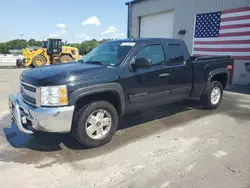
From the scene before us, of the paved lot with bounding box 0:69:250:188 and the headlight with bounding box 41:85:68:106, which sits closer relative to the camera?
the paved lot with bounding box 0:69:250:188

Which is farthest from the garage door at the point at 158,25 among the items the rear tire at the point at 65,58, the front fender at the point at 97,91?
the front fender at the point at 97,91

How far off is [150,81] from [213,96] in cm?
272

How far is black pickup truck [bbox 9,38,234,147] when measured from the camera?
3.60 metres

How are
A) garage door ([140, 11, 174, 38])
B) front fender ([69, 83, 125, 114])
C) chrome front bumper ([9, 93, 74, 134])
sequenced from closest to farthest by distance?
chrome front bumper ([9, 93, 74, 134]) < front fender ([69, 83, 125, 114]) < garage door ([140, 11, 174, 38])

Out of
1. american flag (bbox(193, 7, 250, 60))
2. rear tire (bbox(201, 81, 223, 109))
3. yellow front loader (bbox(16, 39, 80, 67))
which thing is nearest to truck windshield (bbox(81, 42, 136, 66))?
rear tire (bbox(201, 81, 223, 109))

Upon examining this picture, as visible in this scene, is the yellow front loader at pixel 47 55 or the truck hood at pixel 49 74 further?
the yellow front loader at pixel 47 55

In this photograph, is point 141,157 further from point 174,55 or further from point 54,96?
point 174,55

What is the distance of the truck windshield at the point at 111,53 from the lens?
447 centimetres

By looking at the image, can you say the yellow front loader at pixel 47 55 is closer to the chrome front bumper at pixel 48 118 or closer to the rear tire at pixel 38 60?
the rear tire at pixel 38 60

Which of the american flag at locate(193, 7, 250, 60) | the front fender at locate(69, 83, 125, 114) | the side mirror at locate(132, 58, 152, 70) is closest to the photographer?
the front fender at locate(69, 83, 125, 114)

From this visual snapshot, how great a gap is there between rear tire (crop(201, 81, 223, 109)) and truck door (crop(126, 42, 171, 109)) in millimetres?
1768

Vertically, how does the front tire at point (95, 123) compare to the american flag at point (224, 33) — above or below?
below

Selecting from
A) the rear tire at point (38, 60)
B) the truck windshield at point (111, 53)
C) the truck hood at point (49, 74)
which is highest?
the truck windshield at point (111, 53)

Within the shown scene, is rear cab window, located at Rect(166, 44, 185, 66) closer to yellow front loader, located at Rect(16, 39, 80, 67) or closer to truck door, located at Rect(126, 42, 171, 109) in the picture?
truck door, located at Rect(126, 42, 171, 109)
